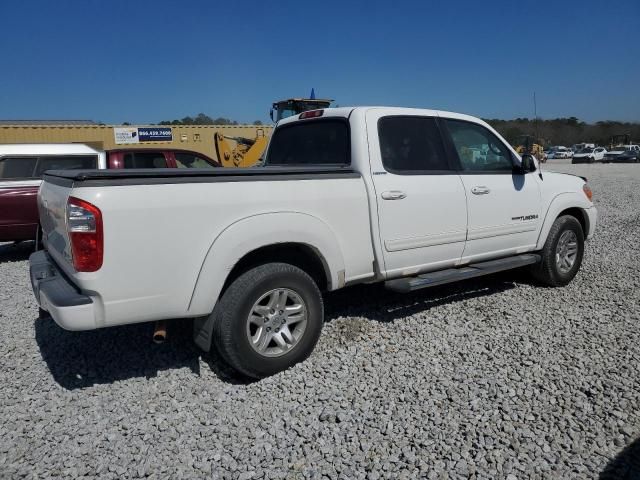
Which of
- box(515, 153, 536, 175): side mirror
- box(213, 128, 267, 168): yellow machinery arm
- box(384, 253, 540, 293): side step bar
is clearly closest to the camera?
box(384, 253, 540, 293): side step bar

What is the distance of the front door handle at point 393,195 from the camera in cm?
385

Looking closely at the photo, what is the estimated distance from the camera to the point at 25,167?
7551 millimetres

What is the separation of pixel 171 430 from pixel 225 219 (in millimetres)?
1327

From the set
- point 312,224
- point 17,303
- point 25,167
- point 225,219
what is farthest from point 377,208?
point 25,167

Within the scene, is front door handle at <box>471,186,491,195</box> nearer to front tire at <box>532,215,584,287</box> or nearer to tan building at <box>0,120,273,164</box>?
front tire at <box>532,215,584,287</box>

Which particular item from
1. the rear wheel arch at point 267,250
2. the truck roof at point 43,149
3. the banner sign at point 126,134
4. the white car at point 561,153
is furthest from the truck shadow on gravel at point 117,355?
the white car at point 561,153

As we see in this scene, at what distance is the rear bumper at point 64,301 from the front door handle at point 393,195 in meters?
2.24

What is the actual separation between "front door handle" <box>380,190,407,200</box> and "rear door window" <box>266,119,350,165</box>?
437 mm

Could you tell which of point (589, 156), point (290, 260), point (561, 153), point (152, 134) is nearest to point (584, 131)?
point (561, 153)

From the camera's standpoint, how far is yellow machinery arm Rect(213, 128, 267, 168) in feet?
46.5

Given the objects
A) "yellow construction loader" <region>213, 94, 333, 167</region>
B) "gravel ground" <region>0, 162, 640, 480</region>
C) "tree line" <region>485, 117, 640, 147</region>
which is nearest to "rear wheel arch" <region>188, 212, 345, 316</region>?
"gravel ground" <region>0, 162, 640, 480</region>

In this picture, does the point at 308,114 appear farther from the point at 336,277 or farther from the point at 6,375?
the point at 6,375

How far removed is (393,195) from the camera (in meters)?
3.89

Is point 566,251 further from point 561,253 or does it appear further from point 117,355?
point 117,355
